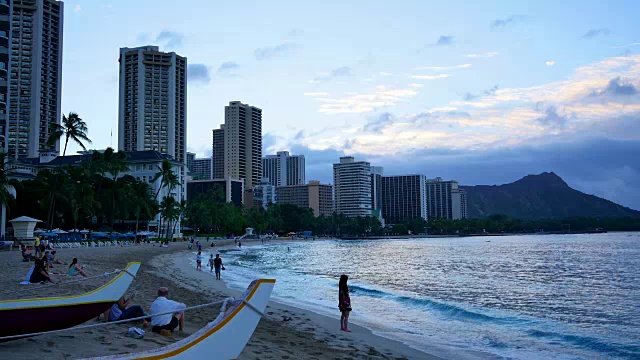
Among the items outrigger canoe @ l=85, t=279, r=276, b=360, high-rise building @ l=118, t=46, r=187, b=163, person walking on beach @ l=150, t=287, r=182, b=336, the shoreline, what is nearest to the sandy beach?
the shoreline

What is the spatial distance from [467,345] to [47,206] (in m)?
60.0

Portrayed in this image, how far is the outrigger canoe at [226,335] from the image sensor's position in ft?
18.5

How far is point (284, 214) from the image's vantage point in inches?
6752

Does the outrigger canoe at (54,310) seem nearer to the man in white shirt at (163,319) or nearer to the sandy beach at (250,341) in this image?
the sandy beach at (250,341)

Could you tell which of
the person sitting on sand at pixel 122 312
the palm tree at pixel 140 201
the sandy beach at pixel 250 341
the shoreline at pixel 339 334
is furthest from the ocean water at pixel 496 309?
the palm tree at pixel 140 201

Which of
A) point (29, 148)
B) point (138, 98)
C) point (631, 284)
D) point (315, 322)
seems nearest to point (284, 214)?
point (138, 98)

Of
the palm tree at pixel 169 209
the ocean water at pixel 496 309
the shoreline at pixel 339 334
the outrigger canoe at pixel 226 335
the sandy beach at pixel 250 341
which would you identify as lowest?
the ocean water at pixel 496 309

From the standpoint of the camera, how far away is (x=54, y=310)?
8250mm

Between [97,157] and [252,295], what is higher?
[97,157]

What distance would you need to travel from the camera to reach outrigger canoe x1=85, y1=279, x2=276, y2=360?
222 inches

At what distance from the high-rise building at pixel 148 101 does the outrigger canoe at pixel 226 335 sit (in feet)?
448

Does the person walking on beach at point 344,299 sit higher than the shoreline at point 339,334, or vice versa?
the person walking on beach at point 344,299

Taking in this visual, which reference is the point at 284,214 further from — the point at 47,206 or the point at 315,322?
the point at 315,322

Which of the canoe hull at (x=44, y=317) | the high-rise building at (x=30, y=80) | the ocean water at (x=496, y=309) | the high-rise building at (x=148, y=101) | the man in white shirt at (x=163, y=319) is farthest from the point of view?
the high-rise building at (x=148, y=101)
